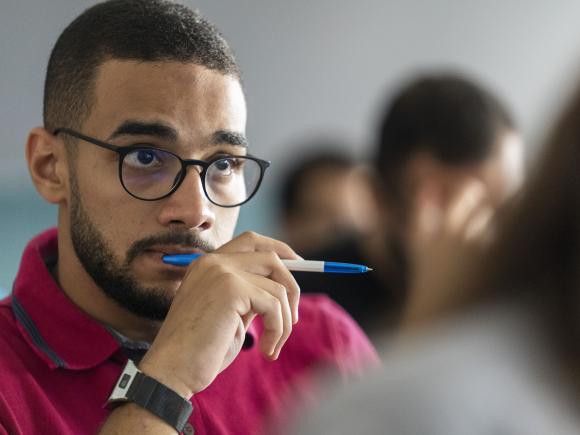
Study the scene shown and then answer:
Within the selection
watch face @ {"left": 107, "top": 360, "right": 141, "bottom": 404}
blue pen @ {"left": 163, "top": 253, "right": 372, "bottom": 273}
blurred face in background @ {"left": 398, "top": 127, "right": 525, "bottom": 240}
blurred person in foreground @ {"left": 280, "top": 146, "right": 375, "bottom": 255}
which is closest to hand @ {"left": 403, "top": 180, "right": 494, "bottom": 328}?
blue pen @ {"left": 163, "top": 253, "right": 372, "bottom": 273}

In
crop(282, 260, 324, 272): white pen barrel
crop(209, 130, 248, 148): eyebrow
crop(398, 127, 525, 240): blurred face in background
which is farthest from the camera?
crop(398, 127, 525, 240): blurred face in background

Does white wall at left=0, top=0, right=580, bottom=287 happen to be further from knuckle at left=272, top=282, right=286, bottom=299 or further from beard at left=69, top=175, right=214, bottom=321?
knuckle at left=272, top=282, right=286, bottom=299

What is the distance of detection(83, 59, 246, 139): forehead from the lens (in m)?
1.33

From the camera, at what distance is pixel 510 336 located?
0.64 m

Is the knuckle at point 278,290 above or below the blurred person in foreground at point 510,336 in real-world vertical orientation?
below

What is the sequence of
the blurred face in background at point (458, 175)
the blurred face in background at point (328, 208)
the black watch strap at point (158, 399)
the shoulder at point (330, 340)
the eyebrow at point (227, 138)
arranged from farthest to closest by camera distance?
Answer: 1. the blurred face in background at point (328, 208)
2. the blurred face in background at point (458, 175)
3. the shoulder at point (330, 340)
4. the eyebrow at point (227, 138)
5. the black watch strap at point (158, 399)

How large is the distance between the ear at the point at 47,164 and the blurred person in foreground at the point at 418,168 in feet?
3.07

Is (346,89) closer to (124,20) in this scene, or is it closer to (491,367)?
(124,20)

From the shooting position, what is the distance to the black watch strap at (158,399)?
44.6 inches

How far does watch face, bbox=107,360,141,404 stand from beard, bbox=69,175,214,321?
192 millimetres

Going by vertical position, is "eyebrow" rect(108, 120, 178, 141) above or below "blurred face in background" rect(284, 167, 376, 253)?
above

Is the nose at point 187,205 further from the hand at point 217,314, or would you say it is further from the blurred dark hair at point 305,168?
the blurred dark hair at point 305,168

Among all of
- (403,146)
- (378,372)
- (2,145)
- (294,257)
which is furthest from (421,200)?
(2,145)

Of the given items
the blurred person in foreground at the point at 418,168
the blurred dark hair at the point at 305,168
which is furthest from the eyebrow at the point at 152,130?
the blurred dark hair at the point at 305,168
